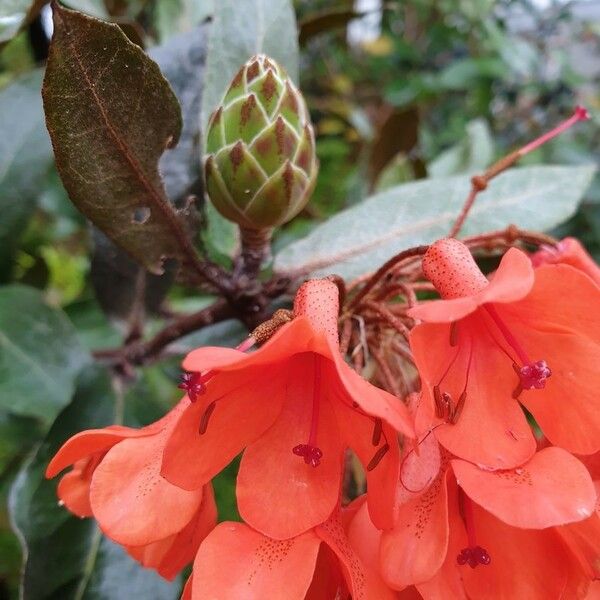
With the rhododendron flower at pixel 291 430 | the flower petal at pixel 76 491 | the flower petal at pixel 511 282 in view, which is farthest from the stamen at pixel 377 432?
the flower petal at pixel 76 491

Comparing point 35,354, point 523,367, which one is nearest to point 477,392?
point 523,367

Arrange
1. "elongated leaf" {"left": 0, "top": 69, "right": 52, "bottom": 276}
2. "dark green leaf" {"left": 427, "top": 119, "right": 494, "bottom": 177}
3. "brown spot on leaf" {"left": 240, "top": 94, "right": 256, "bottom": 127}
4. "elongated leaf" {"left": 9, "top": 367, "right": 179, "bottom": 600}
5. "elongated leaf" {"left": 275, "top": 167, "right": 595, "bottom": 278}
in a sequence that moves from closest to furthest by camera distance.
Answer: "brown spot on leaf" {"left": 240, "top": 94, "right": 256, "bottom": 127} < "elongated leaf" {"left": 9, "top": 367, "right": 179, "bottom": 600} < "elongated leaf" {"left": 275, "top": 167, "right": 595, "bottom": 278} < "elongated leaf" {"left": 0, "top": 69, "right": 52, "bottom": 276} < "dark green leaf" {"left": 427, "top": 119, "right": 494, "bottom": 177}

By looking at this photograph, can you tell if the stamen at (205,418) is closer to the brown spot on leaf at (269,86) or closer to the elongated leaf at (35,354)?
the brown spot on leaf at (269,86)

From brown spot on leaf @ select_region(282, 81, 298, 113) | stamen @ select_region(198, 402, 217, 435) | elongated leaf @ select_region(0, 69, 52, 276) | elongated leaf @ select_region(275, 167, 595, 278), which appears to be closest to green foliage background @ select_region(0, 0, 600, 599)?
elongated leaf @ select_region(0, 69, 52, 276)

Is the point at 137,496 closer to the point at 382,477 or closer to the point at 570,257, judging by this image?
the point at 382,477

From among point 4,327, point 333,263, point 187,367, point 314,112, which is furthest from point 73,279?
point 187,367

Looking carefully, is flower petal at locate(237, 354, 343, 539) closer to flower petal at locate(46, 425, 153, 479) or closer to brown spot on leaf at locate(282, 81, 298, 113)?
flower petal at locate(46, 425, 153, 479)
